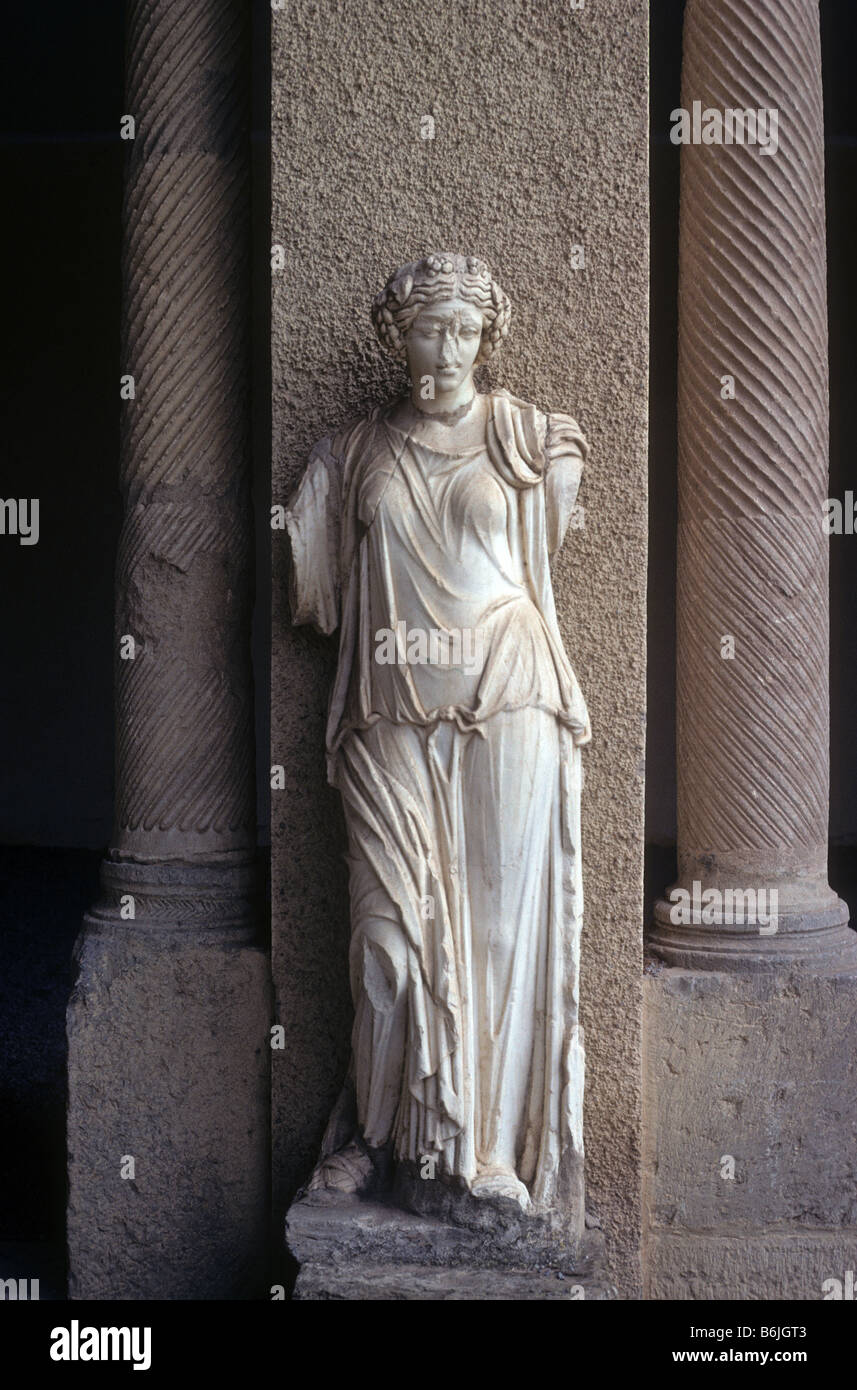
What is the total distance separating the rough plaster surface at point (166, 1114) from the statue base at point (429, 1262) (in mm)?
607

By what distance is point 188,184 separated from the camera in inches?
153

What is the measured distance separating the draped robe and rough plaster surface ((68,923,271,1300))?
0.61 m

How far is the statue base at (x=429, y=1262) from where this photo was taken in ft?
10.2

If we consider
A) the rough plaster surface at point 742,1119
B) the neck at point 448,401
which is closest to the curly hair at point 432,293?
the neck at point 448,401

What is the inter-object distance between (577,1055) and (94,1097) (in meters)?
1.41

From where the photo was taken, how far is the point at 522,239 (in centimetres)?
348

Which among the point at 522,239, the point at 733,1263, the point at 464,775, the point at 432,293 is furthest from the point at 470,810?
the point at 733,1263

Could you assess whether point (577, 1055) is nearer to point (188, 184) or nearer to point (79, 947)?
point (79, 947)

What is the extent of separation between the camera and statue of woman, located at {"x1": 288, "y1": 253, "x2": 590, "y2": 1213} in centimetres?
314

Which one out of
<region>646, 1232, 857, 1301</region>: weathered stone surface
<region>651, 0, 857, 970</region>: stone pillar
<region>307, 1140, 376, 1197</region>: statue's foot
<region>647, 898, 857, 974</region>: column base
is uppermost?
<region>651, 0, 857, 970</region>: stone pillar

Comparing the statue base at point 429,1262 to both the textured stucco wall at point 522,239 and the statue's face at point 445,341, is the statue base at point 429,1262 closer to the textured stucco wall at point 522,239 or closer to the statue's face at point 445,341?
the textured stucco wall at point 522,239

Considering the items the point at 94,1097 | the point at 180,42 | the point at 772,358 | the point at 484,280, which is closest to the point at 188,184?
the point at 180,42

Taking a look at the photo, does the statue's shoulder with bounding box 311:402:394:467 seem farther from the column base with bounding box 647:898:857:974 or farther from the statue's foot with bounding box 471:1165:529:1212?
the statue's foot with bounding box 471:1165:529:1212

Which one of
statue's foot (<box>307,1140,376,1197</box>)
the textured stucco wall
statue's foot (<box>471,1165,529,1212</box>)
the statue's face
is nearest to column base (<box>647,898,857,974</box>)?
the textured stucco wall
